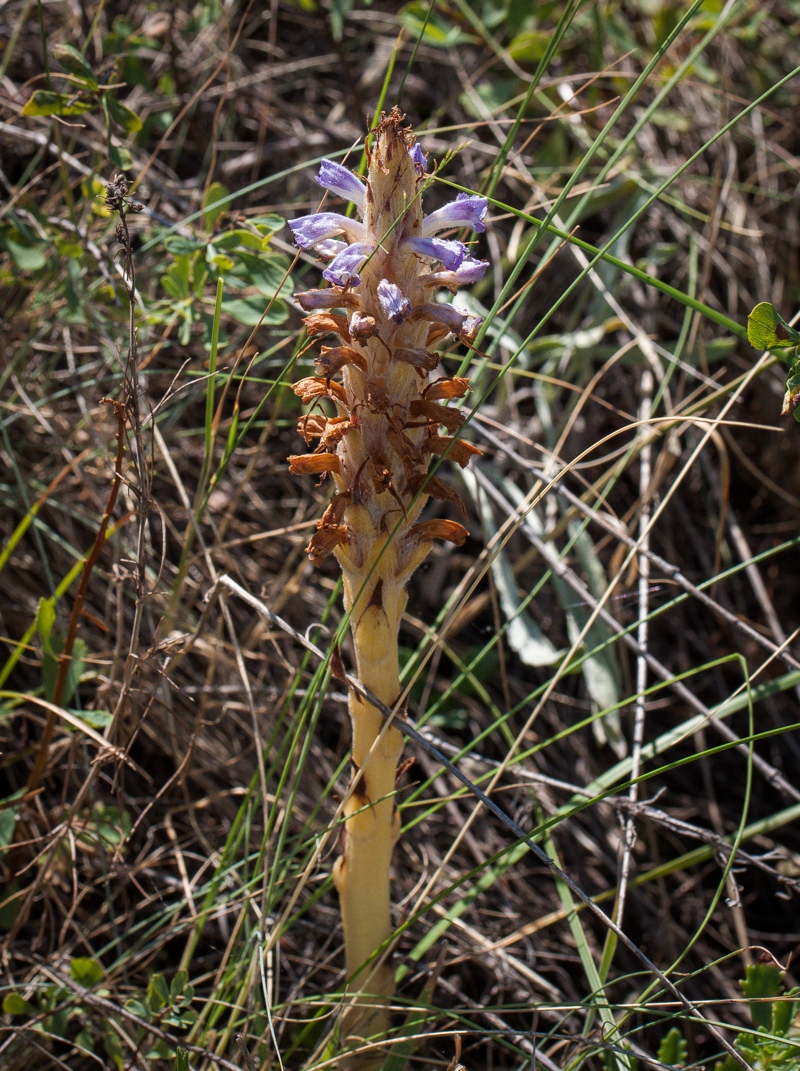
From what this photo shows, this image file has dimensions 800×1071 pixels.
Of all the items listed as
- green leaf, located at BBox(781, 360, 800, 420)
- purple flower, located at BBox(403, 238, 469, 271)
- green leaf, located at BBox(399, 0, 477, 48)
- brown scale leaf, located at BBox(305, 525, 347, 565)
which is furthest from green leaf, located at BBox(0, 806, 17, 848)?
green leaf, located at BBox(399, 0, 477, 48)

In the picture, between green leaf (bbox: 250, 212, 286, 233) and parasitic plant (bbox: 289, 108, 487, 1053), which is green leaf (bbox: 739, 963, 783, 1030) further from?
green leaf (bbox: 250, 212, 286, 233)

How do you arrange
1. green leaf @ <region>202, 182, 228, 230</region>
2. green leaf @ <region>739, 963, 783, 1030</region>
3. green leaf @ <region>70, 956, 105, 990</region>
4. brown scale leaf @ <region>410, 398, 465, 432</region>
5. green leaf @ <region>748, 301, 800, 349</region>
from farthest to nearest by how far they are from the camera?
green leaf @ <region>202, 182, 228, 230</region>
green leaf @ <region>70, 956, 105, 990</region>
green leaf @ <region>739, 963, 783, 1030</region>
green leaf @ <region>748, 301, 800, 349</region>
brown scale leaf @ <region>410, 398, 465, 432</region>

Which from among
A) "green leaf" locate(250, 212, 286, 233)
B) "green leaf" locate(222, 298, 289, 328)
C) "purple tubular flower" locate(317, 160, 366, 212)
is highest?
"purple tubular flower" locate(317, 160, 366, 212)

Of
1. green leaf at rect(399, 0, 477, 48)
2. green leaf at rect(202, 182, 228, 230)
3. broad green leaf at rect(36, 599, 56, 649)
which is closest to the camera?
broad green leaf at rect(36, 599, 56, 649)

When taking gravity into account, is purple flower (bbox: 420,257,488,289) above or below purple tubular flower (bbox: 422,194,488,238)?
below

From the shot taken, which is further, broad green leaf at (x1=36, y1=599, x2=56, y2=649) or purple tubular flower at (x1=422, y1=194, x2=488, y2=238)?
broad green leaf at (x1=36, y1=599, x2=56, y2=649)

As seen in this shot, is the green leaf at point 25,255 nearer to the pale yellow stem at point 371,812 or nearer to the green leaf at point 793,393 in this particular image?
the pale yellow stem at point 371,812

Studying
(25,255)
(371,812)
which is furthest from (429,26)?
(371,812)
